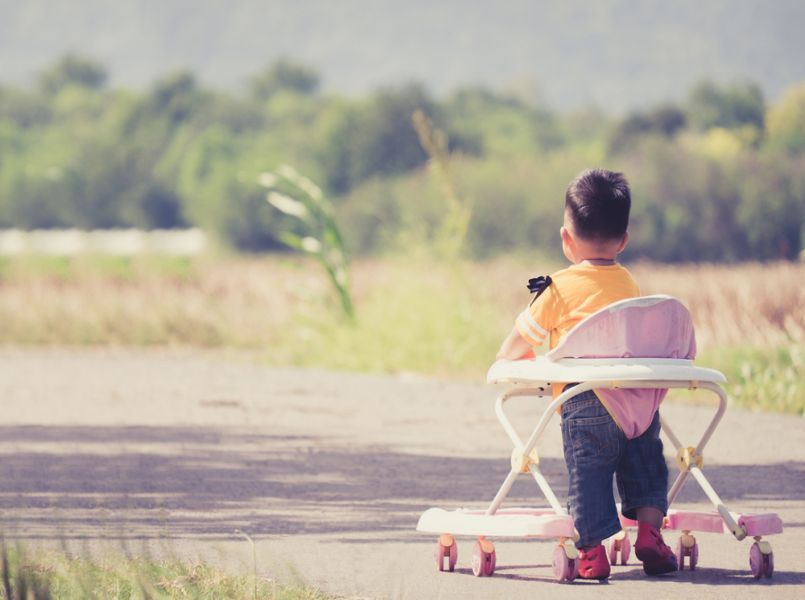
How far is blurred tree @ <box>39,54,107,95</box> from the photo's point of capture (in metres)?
143

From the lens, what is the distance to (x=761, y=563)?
18.8 ft

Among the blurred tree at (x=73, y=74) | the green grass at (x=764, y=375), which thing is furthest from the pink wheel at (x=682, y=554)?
the blurred tree at (x=73, y=74)

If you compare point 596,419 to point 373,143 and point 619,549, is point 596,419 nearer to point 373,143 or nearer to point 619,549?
point 619,549

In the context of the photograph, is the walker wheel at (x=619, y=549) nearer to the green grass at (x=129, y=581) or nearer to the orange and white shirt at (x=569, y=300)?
the orange and white shirt at (x=569, y=300)

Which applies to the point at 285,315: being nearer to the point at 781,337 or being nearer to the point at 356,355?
the point at 356,355

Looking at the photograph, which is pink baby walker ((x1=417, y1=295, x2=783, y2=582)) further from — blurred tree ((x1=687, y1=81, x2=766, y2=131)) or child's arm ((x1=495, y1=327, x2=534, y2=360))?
blurred tree ((x1=687, y1=81, x2=766, y2=131))

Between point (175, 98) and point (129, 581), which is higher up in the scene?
point (175, 98)

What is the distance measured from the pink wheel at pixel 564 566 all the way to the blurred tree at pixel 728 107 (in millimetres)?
62934

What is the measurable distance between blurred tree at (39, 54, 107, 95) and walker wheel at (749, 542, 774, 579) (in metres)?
137

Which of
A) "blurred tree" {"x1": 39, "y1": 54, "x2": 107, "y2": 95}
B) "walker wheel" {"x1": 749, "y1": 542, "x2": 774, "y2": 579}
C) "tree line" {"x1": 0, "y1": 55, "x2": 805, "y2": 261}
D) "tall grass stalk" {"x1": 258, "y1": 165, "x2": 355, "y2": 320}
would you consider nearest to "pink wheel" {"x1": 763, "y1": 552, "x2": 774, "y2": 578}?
"walker wheel" {"x1": 749, "y1": 542, "x2": 774, "y2": 579}

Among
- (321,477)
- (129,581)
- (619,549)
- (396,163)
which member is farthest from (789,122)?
(129,581)

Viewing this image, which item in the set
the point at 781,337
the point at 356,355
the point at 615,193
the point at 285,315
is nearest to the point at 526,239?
the point at 285,315

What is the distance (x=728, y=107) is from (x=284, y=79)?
245ft

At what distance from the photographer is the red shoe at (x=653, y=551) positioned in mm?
5744
